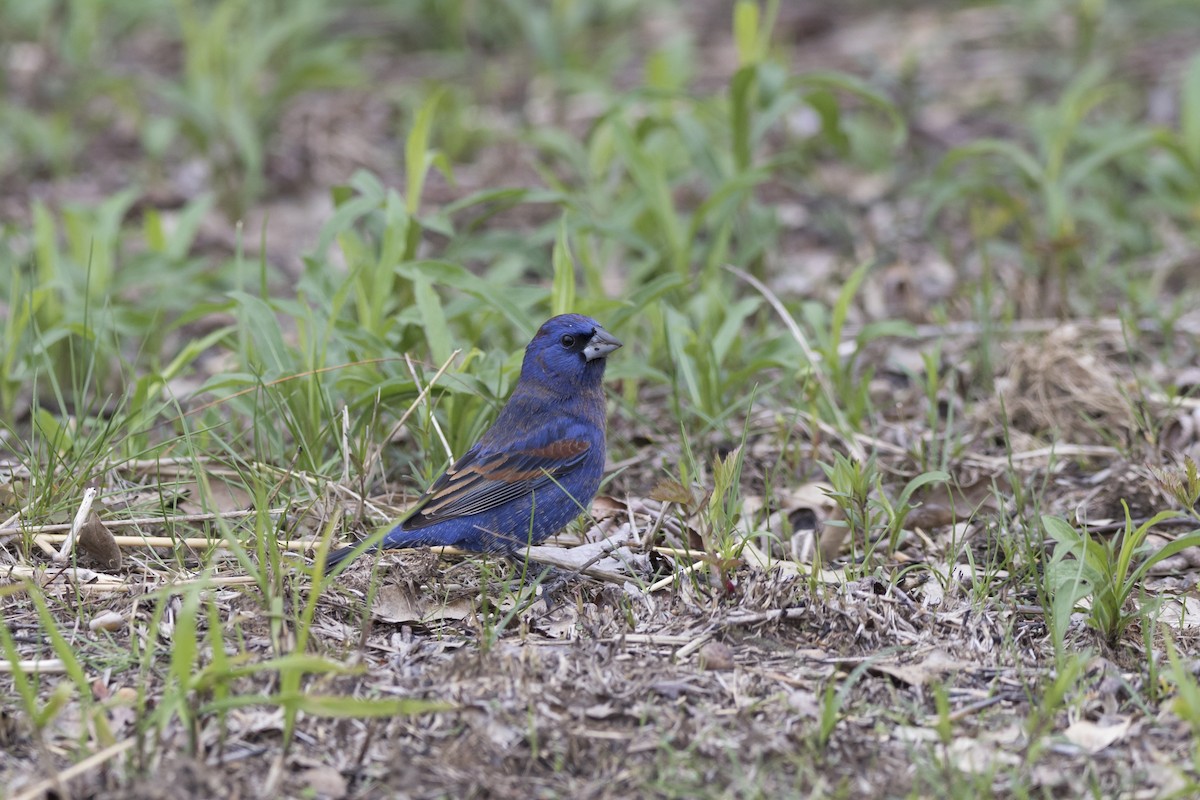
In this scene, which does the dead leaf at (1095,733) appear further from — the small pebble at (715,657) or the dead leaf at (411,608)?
the dead leaf at (411,608)

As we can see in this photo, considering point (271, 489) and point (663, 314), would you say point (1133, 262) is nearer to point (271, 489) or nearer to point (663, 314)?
point (663, 314)

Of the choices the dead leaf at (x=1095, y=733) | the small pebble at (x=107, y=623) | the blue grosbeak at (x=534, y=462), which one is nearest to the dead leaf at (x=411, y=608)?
the blue grosbeak at (x=534, y=462)

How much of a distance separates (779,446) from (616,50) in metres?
4.08

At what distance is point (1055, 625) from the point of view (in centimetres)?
310

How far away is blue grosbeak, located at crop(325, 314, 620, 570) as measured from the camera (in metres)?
3.63

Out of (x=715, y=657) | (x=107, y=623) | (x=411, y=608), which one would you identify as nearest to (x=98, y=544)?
(x=107, y=623)

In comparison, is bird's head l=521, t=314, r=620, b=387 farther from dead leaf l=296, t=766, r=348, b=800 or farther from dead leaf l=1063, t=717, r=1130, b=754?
dead leaf l=1063, t=717, r=1130, b=754

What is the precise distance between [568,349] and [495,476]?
48cm

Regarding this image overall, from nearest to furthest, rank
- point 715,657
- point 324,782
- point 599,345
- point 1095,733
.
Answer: point 324,782
point 1095,733
point 715,657
point 599,345

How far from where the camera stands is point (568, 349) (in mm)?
3965

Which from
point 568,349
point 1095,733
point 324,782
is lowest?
point 1095,733

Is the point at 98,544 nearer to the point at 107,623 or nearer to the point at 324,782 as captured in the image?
the point at 107,623

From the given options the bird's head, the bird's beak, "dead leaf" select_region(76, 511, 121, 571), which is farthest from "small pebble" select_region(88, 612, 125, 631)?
the bird's beak

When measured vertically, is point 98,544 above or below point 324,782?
above
